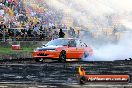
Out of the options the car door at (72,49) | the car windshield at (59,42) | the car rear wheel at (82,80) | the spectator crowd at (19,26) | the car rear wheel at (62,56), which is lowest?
the car rear wheel at (82,80)

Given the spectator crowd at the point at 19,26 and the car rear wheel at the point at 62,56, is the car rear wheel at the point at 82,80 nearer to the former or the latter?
the car rear wheel at the point at 62,56

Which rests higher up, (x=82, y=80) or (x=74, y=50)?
(x=74, y=50)

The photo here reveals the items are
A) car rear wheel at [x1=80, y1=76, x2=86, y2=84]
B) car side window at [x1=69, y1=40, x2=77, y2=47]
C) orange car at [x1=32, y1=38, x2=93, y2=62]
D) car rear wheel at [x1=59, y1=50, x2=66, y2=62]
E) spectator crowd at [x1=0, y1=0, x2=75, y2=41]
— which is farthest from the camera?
spectator crowd at [x1=0, y1=0, x2=75, y2=41]

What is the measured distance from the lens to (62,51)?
1168 inches

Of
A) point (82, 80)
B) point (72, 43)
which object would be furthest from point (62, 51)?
point (82, 80)

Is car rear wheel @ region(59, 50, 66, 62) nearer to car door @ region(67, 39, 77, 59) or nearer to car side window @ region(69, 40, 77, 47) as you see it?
car door @ region(67, 39, 77, 59)

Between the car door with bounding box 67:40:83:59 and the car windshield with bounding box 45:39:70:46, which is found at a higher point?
the car windshield with bounding box 45:39:70:46

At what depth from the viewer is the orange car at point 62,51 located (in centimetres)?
Answer: 2916

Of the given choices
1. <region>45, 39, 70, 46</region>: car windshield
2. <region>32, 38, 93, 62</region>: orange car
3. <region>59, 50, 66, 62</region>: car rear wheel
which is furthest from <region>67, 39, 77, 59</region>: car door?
<region>59, 50, 66, 62</region>: car rear wheel

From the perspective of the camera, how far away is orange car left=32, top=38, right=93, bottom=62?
1148 inches

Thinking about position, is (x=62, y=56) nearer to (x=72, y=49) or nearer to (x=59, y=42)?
(x=72, y=49)

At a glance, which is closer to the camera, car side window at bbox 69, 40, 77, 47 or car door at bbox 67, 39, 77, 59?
car door at bbox 67, 39, 77, 59

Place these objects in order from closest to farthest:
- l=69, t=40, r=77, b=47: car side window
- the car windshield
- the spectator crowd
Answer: the car windshield < l=69, t=40, r=77, b=47: car side window < the spectator crowd

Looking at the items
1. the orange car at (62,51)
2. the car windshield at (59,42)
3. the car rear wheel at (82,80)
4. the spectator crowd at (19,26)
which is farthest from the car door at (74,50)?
the car rear wheel at (82,80)
